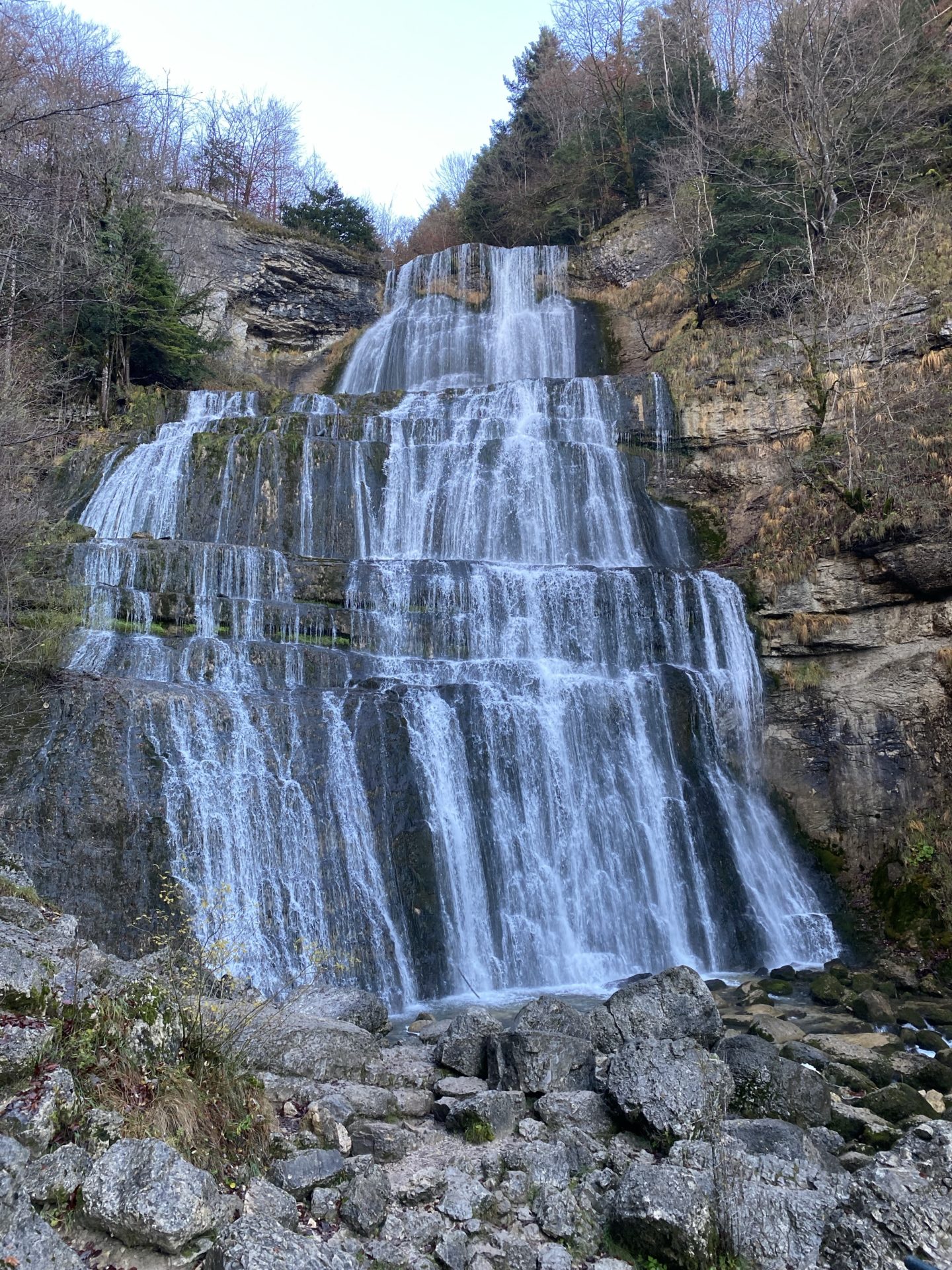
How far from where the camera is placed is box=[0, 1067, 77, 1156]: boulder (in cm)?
371

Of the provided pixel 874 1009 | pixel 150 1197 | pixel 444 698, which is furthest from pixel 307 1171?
pixel 444 698

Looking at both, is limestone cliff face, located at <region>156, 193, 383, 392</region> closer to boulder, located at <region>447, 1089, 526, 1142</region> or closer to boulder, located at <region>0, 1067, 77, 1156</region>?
boulder, located at <region>447, 1089, 526, 1142</region>

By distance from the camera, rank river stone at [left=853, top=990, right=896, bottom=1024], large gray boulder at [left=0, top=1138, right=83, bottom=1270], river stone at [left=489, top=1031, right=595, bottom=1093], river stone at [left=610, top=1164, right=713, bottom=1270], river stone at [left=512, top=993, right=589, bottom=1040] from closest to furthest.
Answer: large gray boulder at [left=0, top=1138, right=83, bottom=1270] < river stone at [left=610, top=1164, right=713, bottom=1270] < river stone at [left=489, top=1031, right=595, bottom=1093] < river stone at [left=512, top=993, right=589, bottom=1040] < river stone at [left=853, top=990, right=896, bottom=1024]

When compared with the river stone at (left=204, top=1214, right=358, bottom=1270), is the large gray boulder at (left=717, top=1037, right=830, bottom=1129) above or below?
below

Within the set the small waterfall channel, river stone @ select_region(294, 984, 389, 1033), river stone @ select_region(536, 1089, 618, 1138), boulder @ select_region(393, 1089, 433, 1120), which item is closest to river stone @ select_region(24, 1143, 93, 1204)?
boulder @ select_region(393, 1089, 433, 1120)

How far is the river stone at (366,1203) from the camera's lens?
4289 mm

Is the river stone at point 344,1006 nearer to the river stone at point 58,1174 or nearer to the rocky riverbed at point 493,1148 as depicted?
the rocky riverbed at point 493,1148

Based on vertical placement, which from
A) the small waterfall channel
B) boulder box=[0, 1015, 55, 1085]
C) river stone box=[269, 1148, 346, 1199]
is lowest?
river stone box=[269, 1148, 346, 1199]

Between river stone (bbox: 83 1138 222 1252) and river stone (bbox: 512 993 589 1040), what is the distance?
3.43 meters

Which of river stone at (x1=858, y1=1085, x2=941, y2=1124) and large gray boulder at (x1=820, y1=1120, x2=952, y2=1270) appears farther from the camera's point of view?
river stone at (x1=858, y1=1085, x2=941, y2=1124)

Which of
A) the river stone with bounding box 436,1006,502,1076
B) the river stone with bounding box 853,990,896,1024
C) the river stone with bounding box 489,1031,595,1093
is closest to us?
the river stone with bounding box 489,1031,595,1093

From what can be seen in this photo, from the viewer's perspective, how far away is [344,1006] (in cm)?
752

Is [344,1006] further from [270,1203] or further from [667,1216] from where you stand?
[667,1216]

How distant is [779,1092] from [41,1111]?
4.77 meters
